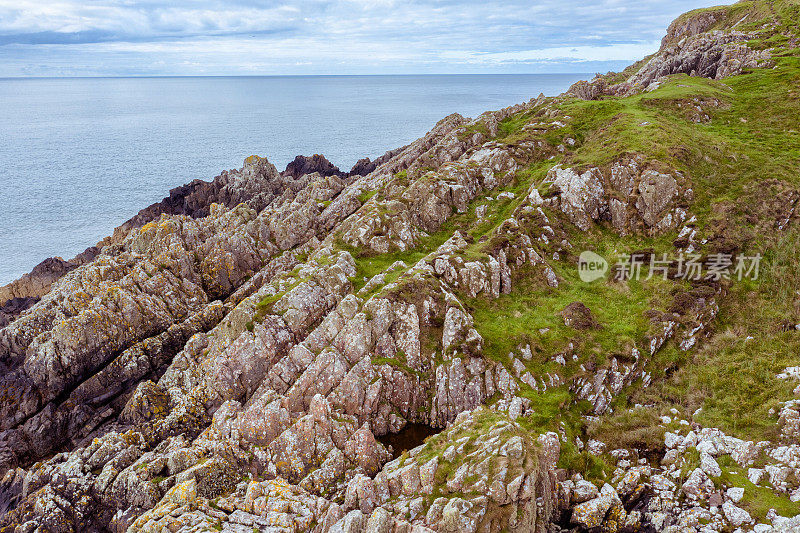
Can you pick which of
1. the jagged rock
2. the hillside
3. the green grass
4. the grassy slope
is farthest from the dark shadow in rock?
the jagged rock

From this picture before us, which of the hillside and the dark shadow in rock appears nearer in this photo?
the hillside

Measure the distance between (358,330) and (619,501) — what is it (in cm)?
1796

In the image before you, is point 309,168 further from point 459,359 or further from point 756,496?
point 756,496

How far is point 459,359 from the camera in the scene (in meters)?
28.0

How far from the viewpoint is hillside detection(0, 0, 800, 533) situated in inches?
797

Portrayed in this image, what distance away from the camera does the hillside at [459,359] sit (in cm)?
2023

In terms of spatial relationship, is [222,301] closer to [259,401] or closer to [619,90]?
[259,401]

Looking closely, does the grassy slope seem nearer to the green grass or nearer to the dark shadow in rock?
the green grass

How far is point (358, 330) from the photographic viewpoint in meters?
29.8

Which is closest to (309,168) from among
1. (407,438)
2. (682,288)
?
(407,438)

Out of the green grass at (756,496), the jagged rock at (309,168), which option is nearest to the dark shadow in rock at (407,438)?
the green grass at (756,496)

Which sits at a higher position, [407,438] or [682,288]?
[682,288]

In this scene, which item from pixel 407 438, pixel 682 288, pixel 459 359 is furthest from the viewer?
pixel 682 288

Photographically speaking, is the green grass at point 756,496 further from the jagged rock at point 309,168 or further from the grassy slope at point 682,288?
the jagged rock at point 309,168
